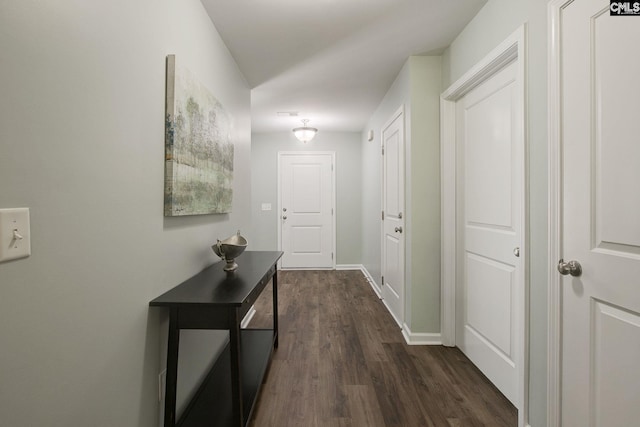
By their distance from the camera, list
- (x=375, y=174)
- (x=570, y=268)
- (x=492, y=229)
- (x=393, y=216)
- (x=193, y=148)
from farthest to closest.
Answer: (x=375, y=174) → (x=393, y=216) → (x=492, y=229) → (x=193, y=148) → (x=570, y=268)

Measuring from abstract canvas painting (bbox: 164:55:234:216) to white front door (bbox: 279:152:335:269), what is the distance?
3178mm

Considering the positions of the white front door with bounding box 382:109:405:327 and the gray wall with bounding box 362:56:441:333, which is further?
the white front door with bounding box 382:109:405:327

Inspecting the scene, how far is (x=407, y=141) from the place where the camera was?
8.64ft

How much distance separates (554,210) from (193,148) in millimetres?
1728

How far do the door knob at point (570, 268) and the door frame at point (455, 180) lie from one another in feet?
0.80

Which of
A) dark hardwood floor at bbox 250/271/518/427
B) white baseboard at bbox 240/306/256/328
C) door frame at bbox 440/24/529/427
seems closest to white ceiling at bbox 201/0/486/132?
door frame at bbox 440/24/529/427

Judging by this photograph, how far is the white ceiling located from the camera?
191 centimetres

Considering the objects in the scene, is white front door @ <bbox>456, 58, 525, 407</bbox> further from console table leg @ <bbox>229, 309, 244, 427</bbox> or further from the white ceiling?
console table leg @ <bbox>229, 309, 244, 427</bbox>

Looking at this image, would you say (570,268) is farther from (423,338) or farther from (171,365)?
(171,365)

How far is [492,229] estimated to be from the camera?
1.97 meters

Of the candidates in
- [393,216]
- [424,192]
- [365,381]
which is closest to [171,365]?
[365,381]

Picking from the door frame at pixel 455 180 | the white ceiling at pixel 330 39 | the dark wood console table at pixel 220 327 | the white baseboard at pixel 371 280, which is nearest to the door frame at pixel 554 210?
the door frame at pixel 455 180

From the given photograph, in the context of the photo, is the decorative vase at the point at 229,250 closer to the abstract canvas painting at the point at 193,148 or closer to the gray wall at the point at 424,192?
the abstract canvas painting at the point at 193,148

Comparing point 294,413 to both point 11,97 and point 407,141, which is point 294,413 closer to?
point 11,97
